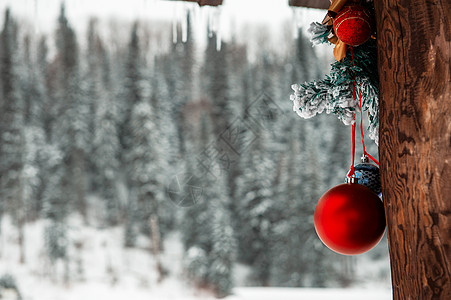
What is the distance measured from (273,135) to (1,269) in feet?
7.97

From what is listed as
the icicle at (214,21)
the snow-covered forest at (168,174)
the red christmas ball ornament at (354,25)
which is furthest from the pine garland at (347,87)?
the snow-covered forest at (168,174)

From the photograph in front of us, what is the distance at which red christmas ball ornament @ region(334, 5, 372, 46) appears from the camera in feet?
1.99

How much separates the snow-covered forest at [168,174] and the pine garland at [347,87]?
2.75 meters

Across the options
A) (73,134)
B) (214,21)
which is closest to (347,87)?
(214,21)

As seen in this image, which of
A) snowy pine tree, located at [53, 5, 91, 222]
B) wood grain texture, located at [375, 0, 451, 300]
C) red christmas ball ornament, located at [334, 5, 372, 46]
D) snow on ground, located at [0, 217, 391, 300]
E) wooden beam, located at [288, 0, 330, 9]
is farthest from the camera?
snowy pine tree, located at [53, 5, 91, 222]

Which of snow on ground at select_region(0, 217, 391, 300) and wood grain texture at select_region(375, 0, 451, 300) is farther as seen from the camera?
snow on ground at select_region(0, 217, 391, 300)

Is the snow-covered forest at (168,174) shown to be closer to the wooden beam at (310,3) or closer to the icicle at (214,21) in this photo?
the icicle at (214,21)

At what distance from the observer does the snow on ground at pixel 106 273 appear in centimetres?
341

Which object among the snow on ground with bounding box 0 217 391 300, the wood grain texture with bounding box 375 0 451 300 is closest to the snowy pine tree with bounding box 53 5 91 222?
the snow on ground with bounding box 0 217 391 300

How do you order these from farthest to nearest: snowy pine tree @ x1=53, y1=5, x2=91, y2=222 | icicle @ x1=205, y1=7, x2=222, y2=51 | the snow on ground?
snowy pine tree @ x1=53, y1=5, x2=91, y2=222 → the snow on ground → icicle @ x1=205, y1=7, x2=222, y2=51

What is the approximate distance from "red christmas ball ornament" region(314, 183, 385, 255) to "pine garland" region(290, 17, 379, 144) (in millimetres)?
137

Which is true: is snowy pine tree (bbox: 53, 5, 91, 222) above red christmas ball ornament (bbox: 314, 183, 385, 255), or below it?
above

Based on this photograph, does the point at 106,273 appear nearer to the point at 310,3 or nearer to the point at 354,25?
the point at 310,3

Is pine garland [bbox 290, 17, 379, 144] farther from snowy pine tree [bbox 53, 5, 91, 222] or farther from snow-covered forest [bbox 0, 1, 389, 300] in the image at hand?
snowy pine tree [bbox 53, 5, 91, 222]
